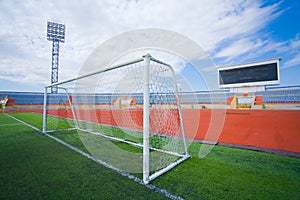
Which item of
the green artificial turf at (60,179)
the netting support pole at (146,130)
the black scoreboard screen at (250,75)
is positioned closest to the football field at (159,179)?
the green artificial turf at (60,179)

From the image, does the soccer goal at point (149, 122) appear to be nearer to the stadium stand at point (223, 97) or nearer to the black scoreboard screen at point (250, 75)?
the stadium stand at point (223, 97)

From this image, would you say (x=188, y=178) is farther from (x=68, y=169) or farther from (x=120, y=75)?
(x=120, y=75)

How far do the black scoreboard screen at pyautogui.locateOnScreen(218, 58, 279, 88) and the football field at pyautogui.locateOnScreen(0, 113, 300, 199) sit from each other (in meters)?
14.9

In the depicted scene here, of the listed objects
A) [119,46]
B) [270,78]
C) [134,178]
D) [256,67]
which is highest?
[256,67]

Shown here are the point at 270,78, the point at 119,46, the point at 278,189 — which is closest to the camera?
the point at 278,189

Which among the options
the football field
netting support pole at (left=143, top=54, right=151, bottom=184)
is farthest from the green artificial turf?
netting support pole at (left=143, top=54, right=151, bottom=184)

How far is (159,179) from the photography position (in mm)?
1884

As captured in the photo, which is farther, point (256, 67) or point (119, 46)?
point (256, 67)

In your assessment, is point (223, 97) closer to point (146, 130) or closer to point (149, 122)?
point (149, 122)

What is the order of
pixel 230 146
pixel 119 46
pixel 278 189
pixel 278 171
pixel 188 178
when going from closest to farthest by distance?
pixel 278 189, pixel 188 178, pixel 278 171, pixel 230 146, pixel 119 46

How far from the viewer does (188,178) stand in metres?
1.88

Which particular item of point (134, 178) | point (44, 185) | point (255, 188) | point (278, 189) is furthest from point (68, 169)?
point (278, 189)

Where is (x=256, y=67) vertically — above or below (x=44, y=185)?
above

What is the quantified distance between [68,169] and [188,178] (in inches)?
68.1
